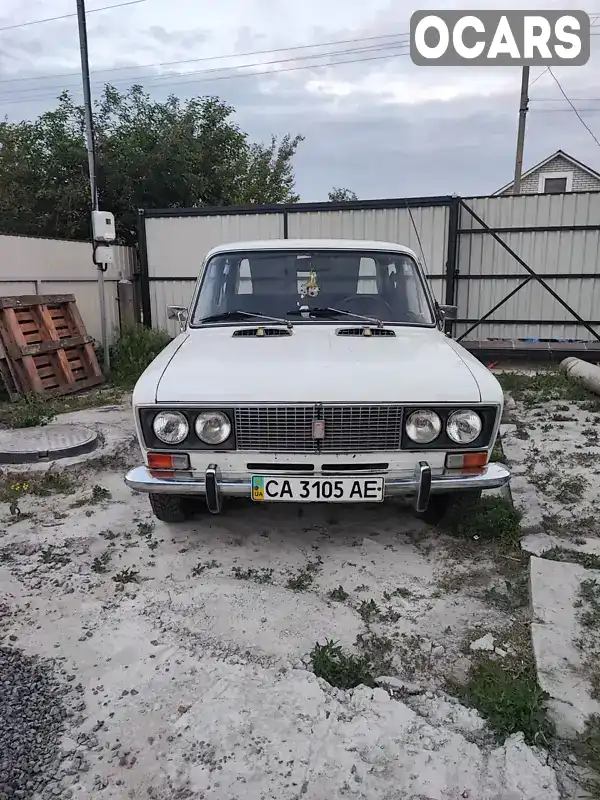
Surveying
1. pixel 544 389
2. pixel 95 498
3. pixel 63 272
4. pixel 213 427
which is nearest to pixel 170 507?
pixel 213 427

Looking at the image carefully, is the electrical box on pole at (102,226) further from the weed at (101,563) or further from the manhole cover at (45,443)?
the weed at (101,563)

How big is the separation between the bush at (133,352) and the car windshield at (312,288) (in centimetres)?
470

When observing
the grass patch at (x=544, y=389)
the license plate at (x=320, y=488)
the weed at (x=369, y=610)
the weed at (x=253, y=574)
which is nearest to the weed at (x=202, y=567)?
the weed at (x=253, y=574)

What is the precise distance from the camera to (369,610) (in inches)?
120

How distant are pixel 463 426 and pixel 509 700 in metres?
1.39

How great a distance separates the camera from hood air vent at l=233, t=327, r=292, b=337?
4074mm

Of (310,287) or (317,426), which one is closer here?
(317,426)

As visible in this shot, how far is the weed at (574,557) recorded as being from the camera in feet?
11.1

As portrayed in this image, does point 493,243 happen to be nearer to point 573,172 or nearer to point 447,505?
point 447,505

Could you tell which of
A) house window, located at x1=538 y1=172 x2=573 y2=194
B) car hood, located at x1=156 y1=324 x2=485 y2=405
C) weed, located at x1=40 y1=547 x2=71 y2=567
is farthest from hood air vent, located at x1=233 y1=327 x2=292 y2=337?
house window, located at x1=538 y1=172 x2=573 y2=194

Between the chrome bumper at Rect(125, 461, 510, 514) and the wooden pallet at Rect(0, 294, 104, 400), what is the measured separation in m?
4.97

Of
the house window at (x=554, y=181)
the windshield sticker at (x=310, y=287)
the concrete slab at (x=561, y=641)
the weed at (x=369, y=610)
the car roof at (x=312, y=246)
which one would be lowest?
the weed at (x=369, y=610)

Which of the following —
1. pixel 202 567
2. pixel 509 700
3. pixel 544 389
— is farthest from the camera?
pixel 544 389

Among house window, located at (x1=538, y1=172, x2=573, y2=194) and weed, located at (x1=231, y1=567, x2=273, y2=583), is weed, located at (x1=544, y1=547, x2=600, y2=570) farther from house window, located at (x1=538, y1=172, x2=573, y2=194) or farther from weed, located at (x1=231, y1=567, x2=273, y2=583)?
house window, located at (x1=538, y1=172, x2=573, y2=194)
